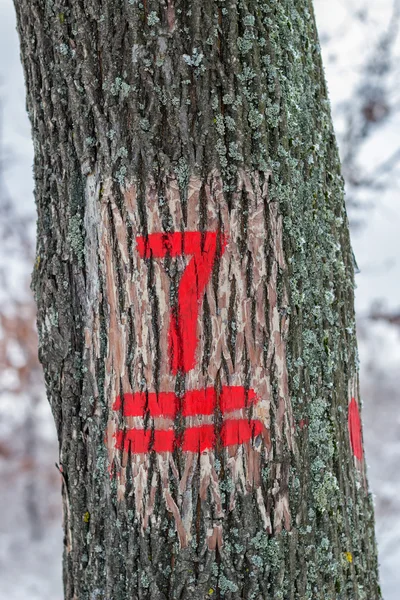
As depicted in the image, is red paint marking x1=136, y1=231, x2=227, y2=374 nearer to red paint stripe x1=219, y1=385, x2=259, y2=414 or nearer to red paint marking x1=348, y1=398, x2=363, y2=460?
red paint stripe x1=219, y1=385, x2=259, y2=414

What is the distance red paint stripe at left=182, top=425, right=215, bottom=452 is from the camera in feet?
3.97

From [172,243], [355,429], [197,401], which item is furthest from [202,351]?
[355,429]

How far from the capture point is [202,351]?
3.98 ft

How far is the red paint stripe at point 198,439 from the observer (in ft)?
3.97

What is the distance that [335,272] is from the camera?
4.54 ft

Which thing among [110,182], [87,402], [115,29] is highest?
[115,29]

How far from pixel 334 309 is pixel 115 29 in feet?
2.60

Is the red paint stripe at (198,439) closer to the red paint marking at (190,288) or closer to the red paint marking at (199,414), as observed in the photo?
the red paint marking at (199,414)

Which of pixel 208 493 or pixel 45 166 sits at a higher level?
pixel 45 166

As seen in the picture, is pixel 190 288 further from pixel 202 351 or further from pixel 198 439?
pixel 198 439

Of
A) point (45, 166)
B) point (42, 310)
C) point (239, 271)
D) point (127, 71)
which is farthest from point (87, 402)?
point (127, 71)

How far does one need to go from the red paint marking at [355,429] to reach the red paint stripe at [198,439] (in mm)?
384

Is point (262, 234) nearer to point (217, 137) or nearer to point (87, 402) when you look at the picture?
point (217, 137)

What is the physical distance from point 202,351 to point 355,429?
484 millimetres
